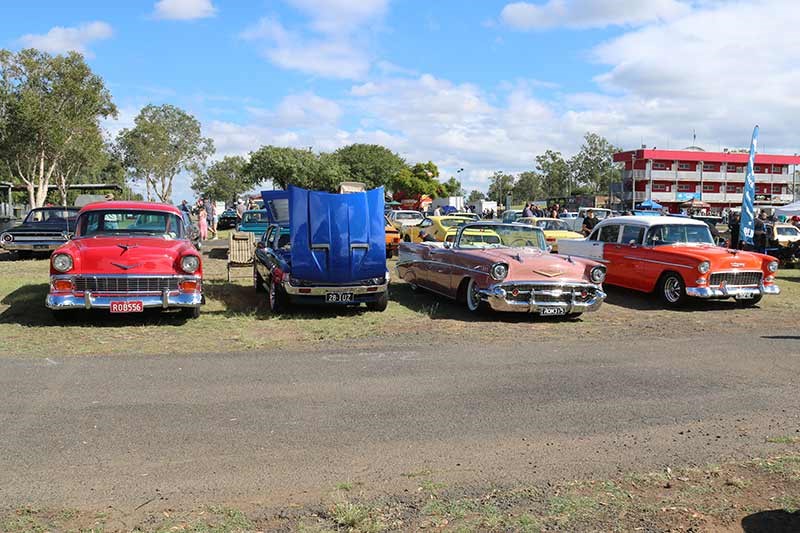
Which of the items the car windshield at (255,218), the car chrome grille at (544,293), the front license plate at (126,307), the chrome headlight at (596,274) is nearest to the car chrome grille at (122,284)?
the front license plate at (126,307)

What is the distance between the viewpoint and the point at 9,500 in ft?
12.4

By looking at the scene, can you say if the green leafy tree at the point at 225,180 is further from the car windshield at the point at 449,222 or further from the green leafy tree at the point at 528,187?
the car windshield at the point at 449,222

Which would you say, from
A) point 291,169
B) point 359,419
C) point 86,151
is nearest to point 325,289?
point 359,419

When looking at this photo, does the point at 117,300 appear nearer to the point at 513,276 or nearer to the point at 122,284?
the point at 122,284

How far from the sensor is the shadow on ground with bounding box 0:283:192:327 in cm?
959

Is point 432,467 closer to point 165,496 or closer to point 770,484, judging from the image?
point 165,496

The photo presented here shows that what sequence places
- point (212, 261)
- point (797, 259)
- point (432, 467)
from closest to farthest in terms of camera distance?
1. point (432, 467)
2. point (212, 261)
3. point (797, 259)

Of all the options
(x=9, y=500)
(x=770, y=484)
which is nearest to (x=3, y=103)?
(x=9, y=500)

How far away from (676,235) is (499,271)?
14.9ft

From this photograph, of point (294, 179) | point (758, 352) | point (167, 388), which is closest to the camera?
point (167, 388)

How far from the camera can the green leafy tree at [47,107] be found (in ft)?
111

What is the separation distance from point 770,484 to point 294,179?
208 feet

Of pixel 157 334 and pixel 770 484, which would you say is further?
pixel 157 334

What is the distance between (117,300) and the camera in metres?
9.07
